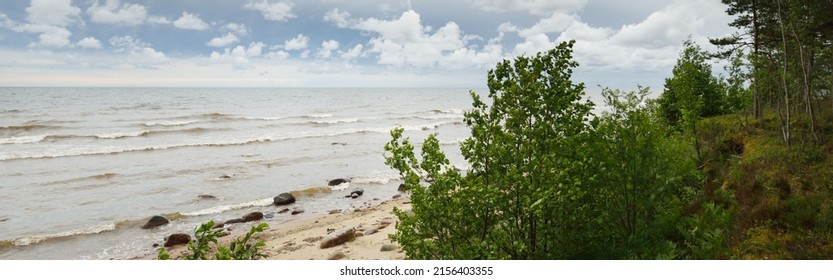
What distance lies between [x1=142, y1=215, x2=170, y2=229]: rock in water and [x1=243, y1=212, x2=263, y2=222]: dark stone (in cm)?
268

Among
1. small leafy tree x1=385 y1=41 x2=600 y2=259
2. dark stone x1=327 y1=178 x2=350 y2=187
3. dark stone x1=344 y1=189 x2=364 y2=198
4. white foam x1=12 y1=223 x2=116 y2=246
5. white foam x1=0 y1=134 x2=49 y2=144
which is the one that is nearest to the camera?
small leafy tree x1=385 y1=41 x2=600 y2=259

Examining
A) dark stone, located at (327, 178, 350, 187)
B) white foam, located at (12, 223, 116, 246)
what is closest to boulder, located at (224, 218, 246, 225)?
white foam, located at (12, 223, 116, 246)

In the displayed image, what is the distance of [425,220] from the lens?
6402 mm

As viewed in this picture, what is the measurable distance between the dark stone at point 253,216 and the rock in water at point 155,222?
2.68 meters

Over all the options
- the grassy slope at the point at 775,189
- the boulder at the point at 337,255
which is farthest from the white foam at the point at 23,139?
the grassy slope at the point at 775,189

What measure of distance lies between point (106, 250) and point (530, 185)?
46.7 ft

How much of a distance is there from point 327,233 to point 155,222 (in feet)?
20.5

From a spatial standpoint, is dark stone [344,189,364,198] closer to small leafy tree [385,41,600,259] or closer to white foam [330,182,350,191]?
white foam [330,182,350,191]

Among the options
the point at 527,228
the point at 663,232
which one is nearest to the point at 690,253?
the point at 663,232

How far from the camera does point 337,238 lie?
49.2ft

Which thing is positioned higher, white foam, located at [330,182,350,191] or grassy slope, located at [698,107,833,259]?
grassy slope, located at [698,107,833,259]

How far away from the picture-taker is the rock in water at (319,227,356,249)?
14.8m

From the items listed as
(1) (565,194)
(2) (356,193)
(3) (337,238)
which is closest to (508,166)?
(1) (565,194)
